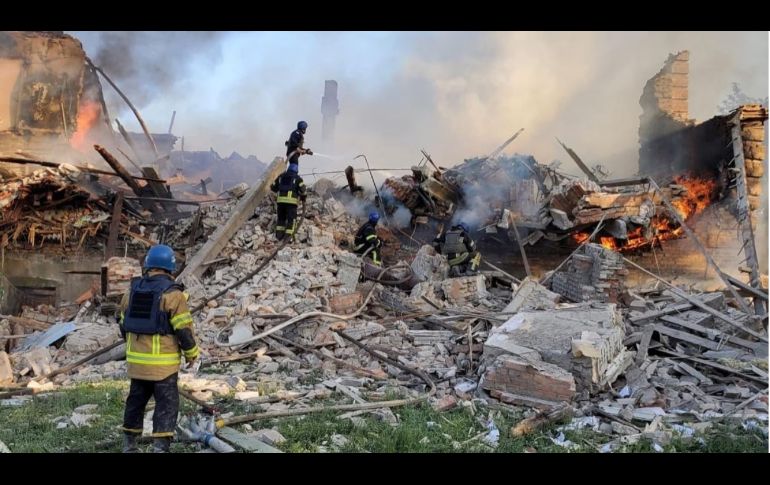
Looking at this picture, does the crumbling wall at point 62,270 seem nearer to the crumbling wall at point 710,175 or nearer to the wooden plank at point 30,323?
the wooden plank at point 30,323

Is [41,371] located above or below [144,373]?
below

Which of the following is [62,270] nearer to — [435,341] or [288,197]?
[288,197]

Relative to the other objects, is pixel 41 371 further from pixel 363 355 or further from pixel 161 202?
pixel 161 202

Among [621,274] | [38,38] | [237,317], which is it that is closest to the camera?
[237,317]

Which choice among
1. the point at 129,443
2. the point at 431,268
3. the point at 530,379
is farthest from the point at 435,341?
the point at 129,443

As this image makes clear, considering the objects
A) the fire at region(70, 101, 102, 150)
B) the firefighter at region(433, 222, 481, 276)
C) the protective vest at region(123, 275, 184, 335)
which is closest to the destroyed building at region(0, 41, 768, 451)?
the firefighter at region(433, 222, 481, 276)

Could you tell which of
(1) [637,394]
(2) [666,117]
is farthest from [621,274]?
(2) [666,117]

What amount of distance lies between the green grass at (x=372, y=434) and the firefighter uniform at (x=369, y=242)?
19.5 ft

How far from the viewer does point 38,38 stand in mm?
16266

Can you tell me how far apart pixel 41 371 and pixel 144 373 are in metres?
3.66

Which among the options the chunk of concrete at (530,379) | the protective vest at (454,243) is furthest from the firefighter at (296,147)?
the chunk of concrete at (530,379)

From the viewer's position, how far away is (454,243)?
10.7 meters

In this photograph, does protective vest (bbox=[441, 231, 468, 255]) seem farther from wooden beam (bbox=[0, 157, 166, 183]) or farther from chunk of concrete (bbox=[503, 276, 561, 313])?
wooden beam (bbox=[0, 157, 166, 183])

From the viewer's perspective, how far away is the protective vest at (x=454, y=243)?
10656 millimetres
